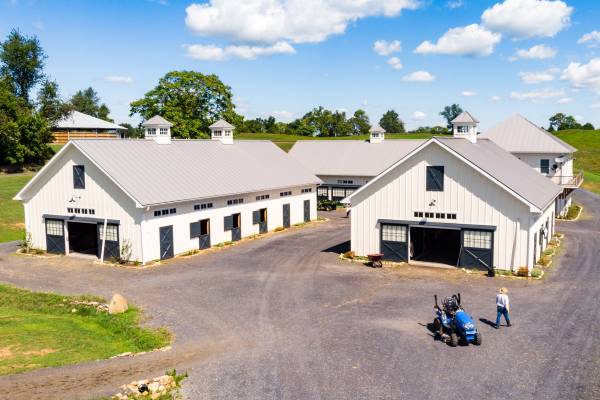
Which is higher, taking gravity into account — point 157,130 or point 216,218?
point 157,130

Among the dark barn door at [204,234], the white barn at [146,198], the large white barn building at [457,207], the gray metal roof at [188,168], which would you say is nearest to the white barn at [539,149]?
the large white barn building at [457,207]

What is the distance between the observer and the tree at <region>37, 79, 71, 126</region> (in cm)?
7050

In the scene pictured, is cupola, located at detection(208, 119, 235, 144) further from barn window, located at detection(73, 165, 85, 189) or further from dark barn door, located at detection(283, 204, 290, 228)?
barn window, located at detection(73, 165, 85, 189)

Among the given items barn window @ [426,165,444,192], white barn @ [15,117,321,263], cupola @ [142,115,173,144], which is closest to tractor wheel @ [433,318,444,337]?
barn window @ [426,165,444,192]

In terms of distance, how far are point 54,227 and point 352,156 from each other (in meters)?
34.9

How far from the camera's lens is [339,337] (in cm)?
1858

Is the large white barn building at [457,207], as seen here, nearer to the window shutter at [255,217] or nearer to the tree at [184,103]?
the window shutter at [255,217]

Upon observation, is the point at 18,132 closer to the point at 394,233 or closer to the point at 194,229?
the point at 194,229

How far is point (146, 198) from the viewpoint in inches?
1204

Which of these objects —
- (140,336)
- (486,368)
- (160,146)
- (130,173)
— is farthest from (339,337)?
(160,146)

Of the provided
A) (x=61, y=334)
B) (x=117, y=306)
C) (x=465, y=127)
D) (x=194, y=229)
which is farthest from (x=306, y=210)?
(x=61, y=334)

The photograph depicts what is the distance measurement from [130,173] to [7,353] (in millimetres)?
16556

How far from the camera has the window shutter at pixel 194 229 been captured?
1332 inches

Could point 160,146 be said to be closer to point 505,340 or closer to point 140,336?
point 140,336
